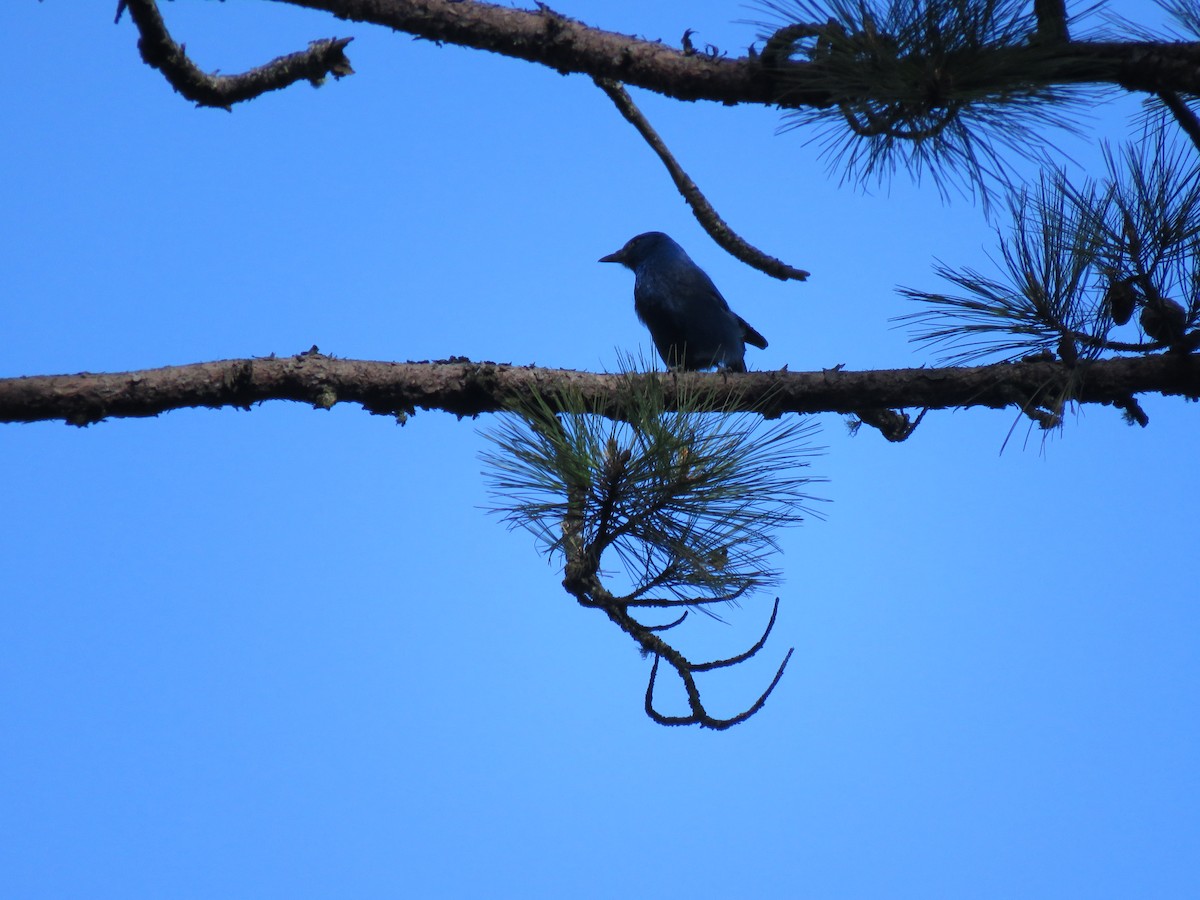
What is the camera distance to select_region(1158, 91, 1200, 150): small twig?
2290 millimetres

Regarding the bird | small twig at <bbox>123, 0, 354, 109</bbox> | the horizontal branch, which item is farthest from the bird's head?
small twig at <bbox>123, 0, 354, 109</bbox>

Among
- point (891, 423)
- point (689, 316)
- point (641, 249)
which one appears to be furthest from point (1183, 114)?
point (641, 249)

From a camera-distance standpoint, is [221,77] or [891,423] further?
Result: [891,423]

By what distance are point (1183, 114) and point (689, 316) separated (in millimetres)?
2877

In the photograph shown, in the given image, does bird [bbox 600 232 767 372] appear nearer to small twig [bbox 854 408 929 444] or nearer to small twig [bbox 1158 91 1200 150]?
small twig [bbox 854 408 929 444]

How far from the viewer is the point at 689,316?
201 inches

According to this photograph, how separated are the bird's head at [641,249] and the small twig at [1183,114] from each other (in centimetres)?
342

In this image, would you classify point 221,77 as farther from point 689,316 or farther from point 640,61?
point 689,316

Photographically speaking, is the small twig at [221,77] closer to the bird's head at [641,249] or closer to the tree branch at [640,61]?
the tree branch at [640,61]

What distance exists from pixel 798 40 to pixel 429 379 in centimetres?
115

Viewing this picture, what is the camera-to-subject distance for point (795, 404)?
2668 millimetres

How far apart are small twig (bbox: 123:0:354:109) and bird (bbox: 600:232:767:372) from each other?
2.71 m

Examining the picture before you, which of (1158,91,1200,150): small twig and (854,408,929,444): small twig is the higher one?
(1158,91,1200,150): small twig

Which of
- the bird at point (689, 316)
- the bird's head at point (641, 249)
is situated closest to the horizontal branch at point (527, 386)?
the bird at point (689, 316)
